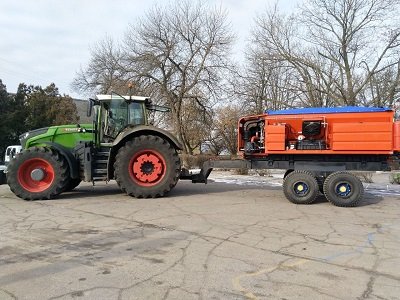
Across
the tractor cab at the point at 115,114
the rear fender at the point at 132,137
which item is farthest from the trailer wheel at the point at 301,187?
the tractor cab at the point at 115,114

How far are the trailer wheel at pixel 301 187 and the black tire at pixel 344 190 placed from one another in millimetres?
333

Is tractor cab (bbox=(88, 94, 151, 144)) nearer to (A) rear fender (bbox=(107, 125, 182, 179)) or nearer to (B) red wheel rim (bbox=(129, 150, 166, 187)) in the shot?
(A) rear fender (bbox=(107, 125, 182, 179))

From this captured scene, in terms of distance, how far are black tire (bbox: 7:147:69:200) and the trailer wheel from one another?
18.8 ft

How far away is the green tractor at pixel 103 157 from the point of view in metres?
10.7

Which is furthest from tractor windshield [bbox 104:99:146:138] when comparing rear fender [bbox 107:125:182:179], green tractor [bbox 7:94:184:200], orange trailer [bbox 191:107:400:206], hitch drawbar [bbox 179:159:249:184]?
orange trailer [bbox 191:107:400:206]

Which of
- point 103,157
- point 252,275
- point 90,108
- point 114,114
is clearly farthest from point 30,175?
point 252,275

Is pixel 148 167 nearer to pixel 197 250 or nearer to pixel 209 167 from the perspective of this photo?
pixel 209 167

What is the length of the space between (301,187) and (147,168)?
3.98 metres

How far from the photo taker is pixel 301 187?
400 inches

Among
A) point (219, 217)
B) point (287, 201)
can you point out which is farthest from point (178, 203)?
point (287, 201)

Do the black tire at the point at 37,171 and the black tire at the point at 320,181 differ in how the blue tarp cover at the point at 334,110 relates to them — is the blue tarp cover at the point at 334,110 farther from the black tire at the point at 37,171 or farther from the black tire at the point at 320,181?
the black tire at the point at 37,171

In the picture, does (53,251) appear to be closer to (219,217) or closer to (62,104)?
(219,217)

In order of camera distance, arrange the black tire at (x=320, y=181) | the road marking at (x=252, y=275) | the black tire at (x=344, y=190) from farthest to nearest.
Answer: the black tire at (x=320, y=181) < the black tire at (x=344, y=190) < the road marking at (x=252, y=275)

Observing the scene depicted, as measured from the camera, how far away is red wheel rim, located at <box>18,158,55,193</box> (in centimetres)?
1077
